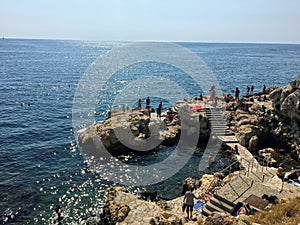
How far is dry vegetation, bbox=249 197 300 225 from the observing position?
10.6m

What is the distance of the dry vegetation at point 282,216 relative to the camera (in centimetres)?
1065

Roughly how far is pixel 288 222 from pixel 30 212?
1577 cm

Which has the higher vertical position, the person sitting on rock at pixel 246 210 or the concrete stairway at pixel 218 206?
the person sitting on rock at pixel 246 210

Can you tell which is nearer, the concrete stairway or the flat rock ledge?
the flat rock ledge

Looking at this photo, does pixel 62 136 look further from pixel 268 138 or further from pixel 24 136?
pixel 268 138

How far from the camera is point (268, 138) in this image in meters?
30.3

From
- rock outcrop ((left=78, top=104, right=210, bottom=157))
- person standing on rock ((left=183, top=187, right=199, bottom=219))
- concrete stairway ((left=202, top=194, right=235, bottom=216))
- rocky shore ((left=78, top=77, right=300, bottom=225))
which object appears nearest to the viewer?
concrete stairway ((left=202, top=194, right=235, bottom=216))

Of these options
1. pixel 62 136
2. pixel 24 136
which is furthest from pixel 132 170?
pixel 24 136

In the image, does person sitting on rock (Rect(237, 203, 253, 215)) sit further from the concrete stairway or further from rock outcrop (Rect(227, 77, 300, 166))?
rock outcrop (Rect(227, 77, 300, 166))

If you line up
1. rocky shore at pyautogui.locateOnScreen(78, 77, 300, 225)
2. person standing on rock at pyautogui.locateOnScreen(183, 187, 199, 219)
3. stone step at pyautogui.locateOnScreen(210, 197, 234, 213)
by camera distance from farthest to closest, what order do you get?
rocky shore at pyautogui.locateOnScreen(78, 77, 300, 225)
person standing on rock at pyautogui.locateOnScreen(183, 187, 199, 219)
stone step at pyautogui.locateOnScreen(210, 197, 234, 213)

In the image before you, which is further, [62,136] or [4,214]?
[62,136]

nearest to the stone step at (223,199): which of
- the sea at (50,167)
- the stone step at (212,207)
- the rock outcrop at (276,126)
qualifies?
the stone step at (212,207)

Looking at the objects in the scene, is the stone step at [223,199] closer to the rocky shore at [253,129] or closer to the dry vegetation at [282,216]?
the dry vegetation at [282,216]

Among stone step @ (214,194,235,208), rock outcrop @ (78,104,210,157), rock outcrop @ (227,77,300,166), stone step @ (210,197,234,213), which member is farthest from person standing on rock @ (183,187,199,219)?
rock outcrop @ (78,104,210,157)
